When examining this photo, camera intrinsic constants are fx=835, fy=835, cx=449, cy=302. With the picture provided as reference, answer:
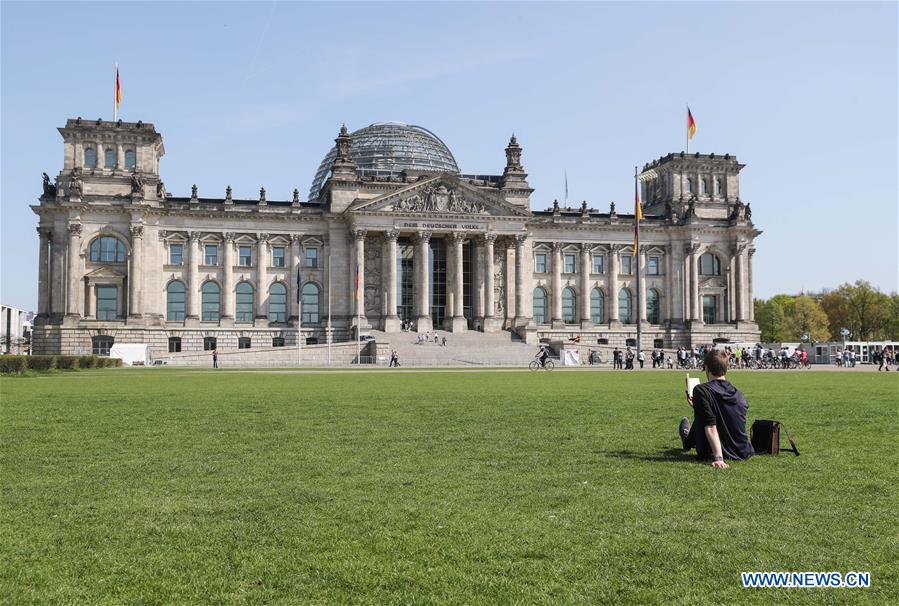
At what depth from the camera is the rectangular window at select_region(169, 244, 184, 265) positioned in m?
91.9

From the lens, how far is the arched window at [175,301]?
9175 cm

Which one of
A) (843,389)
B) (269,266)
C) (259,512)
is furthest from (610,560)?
(269,266)

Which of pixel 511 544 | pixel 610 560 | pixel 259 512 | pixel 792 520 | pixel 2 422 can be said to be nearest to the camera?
pixel 610 560

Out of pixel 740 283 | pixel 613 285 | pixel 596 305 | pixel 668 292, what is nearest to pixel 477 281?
pixel 596 305

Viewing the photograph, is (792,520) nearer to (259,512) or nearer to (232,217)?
(259,512)

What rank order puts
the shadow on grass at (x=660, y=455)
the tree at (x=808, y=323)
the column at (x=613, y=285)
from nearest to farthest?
the shadow on grass at (x=660, y=455) < the column at (x=613, y=285) < the tree at (x=808, y=323)

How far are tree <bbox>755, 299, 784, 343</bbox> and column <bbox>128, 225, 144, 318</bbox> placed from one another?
4397 inches

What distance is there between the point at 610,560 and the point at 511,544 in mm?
1069

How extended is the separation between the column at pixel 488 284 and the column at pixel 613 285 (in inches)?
649

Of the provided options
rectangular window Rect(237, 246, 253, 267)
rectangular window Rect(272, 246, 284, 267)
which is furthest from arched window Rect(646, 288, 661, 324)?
rectangular window Rect(237, 246, 253, 267)

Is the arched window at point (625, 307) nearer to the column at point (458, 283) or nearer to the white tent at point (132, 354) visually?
the column at point (458, 283)

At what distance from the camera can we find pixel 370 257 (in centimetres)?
9519

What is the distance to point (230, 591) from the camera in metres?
7.14

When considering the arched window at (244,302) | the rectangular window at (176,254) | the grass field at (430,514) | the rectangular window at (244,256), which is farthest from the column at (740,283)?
the grass field at (430,514)
